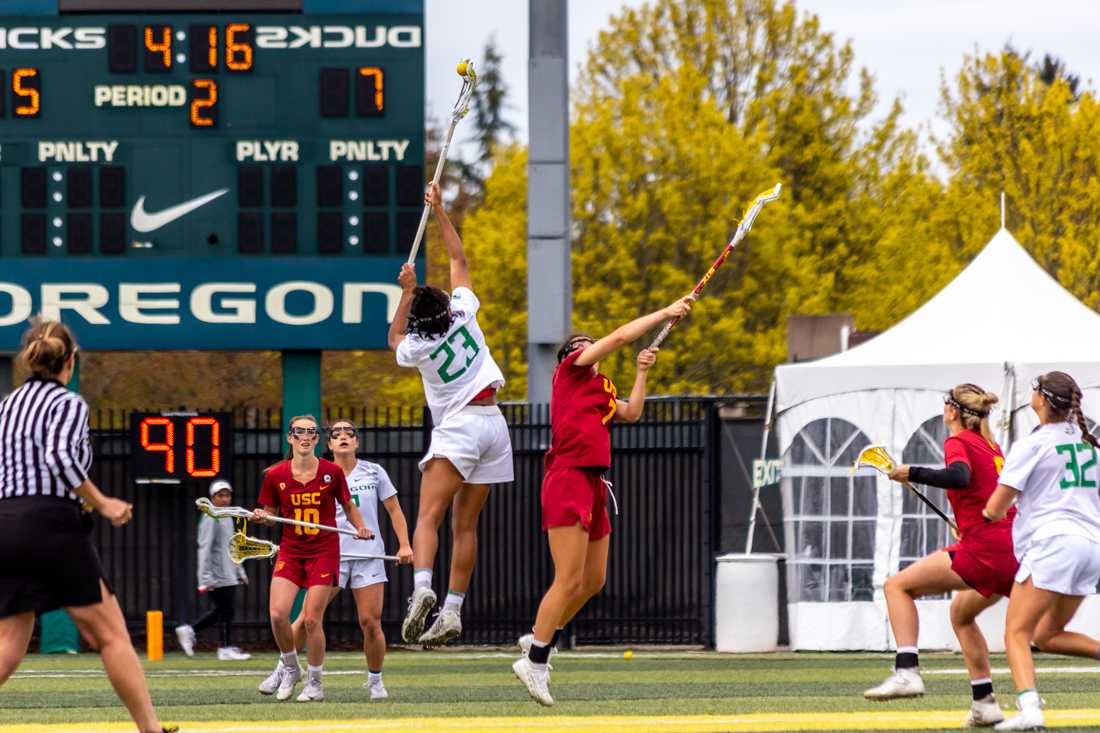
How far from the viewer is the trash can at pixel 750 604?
20.3 m

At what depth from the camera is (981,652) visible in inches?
412

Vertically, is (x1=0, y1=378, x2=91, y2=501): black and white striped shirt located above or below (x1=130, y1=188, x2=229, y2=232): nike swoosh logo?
below

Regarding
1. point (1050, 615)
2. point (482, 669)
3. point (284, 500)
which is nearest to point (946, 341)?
point (482, 669)

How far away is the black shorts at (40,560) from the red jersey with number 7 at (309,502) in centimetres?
481

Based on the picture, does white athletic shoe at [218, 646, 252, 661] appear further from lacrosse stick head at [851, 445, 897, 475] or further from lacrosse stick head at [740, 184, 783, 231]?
lacrosse stick head at [851, 445, 897, 475]

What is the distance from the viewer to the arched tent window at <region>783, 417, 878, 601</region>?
64.9 ft

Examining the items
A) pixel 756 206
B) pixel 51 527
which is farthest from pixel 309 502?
pixel 51 527

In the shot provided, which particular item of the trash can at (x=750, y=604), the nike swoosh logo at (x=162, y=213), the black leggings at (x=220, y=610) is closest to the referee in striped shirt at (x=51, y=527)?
the nike swoosh logo at (x=162, y=213)

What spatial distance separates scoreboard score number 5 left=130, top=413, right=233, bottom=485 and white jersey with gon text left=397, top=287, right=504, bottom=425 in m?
9.57

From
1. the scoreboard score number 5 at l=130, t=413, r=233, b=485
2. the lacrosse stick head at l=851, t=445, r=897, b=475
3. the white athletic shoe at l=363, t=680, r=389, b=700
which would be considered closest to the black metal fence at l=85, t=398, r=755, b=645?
the scoreboard score number 5 at l=130, t=413, r=233, b=485

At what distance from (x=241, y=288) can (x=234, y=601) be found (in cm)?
340

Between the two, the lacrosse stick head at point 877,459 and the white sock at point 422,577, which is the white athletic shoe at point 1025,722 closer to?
the lacrosse stick head at point 877,459

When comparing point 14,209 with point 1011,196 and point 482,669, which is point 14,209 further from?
point 1011,196

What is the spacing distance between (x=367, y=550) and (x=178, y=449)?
7.33 m
